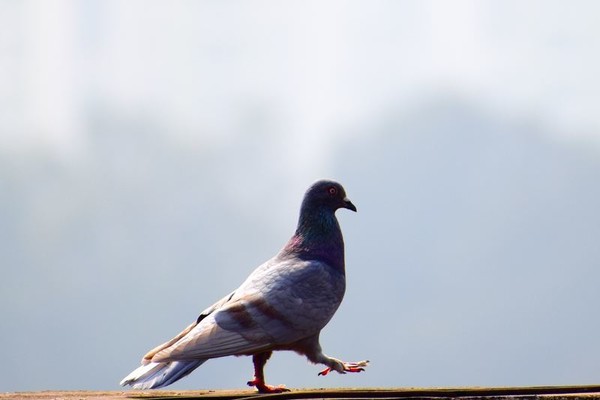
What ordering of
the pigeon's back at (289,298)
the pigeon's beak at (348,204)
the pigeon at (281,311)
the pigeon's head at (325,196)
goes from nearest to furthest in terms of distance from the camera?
the pigeon at (281,311)
the pigeon's back at (289,298)
the pigeon's head at (325,196)
the pigeon's beak at (348,204)

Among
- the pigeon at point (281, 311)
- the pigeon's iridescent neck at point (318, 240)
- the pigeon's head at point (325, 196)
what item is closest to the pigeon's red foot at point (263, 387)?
the pigeon at point (281, 311)

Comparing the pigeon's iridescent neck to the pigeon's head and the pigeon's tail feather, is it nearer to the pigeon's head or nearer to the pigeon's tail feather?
the pigeon's head

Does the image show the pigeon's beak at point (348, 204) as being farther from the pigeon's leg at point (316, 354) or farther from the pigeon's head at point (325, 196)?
the pigeon's leg at point (316, 354)

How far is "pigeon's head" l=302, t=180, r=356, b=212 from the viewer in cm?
1036

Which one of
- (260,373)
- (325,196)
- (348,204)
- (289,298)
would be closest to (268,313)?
(289,298)

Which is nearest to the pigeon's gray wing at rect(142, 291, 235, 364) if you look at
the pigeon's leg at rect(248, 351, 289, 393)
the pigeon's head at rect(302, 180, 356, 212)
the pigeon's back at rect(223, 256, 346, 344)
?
the pigeon's back at rect(223, 256, 346, 344)

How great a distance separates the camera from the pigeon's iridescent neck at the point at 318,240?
33.4 feet

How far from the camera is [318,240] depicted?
10.2 metres

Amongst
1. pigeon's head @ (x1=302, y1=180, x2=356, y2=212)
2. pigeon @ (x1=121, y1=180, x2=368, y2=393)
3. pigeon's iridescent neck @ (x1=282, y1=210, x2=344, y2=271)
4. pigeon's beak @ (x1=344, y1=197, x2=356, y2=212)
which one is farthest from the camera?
pigeon's beak @ (x1=344, y1=197, x2=356, y2=212)

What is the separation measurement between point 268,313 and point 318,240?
126 centimetres

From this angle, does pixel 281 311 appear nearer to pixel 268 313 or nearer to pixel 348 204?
pixel 268 313

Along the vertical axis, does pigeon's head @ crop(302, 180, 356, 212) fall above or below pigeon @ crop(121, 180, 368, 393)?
above

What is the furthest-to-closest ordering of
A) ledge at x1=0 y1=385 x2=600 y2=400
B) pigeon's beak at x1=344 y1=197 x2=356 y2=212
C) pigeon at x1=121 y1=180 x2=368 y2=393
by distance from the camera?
pigeon's beak at x1=344 y1=197 x2=356 y2=212
pigeon at x1=121 y1=180 x2=368 y2=393
ledge at x1=0 y1=385 x2=600 y2=400

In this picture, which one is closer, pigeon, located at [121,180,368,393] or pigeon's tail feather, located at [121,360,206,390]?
pigeon's tail feather, located at [121,360,206,390]
